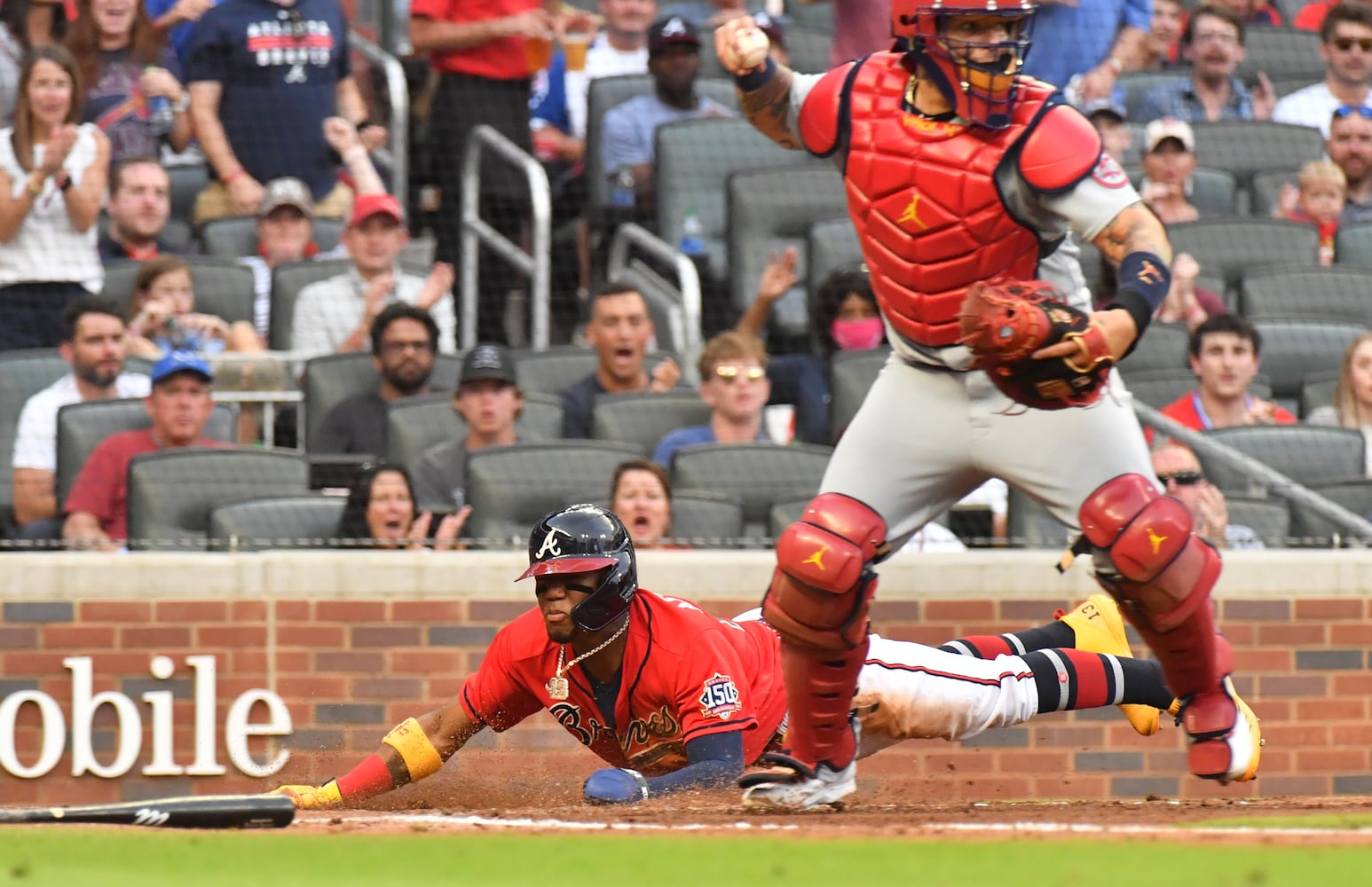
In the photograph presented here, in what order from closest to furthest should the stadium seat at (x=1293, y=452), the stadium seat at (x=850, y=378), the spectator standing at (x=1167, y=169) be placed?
the stadium seat at (x=1293, y=452), the stadium seat at (x=850, y=378), the spectator standing at (x=1167, y=169)

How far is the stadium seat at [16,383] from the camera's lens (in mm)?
7570

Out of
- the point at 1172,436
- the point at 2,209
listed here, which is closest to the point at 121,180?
the point at 2,209

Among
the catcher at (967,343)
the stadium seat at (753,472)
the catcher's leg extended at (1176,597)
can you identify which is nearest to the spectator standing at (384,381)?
the stadium seat at (753,472)

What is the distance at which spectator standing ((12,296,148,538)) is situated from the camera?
7.40 m

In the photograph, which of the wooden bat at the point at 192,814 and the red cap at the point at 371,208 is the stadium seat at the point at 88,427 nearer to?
the red cap at the point at 371,208

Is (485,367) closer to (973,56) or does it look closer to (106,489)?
(106,489)

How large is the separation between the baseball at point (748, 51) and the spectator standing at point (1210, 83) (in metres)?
5.71

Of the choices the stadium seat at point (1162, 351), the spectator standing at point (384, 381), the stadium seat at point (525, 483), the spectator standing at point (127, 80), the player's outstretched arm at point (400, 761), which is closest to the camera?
the player's outstretched arm at point (400, 761)

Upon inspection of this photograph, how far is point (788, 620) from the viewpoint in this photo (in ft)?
15.9

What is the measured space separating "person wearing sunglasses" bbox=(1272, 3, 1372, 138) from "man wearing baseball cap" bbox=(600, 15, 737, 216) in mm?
3094

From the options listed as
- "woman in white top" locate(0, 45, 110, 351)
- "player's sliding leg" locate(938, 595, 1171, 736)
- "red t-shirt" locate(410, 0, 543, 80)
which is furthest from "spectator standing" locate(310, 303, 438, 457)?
"player's sliding leg" locate(938, 595, 1171, 736)

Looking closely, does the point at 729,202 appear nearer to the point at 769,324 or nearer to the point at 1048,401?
the point at 769,324

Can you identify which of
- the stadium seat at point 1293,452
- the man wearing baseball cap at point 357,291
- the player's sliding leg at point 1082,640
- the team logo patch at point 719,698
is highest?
the man wearing baseball cap at point 357,291

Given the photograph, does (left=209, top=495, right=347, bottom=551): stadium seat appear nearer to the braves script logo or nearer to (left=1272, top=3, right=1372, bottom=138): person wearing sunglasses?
the braves script logo
